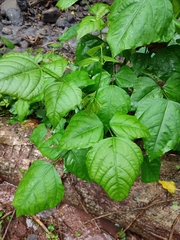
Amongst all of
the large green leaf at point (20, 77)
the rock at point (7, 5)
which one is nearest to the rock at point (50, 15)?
the rock at point (7, 5)

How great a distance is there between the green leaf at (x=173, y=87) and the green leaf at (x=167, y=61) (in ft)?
0.25

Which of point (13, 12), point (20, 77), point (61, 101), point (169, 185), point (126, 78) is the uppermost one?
point (20, 77)

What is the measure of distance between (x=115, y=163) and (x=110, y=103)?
34cm

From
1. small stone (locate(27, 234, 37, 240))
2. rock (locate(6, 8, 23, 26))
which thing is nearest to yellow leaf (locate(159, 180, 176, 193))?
small stone (locate(27, 234, 37, 240))

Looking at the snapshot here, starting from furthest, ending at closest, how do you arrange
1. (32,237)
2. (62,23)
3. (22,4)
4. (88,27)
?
(22,4), (62,23), (32,237), (88,27)

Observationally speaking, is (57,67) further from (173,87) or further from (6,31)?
(6,31)

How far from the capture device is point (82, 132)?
121 centimetres

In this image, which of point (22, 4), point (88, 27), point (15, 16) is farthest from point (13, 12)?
point (88, 27)

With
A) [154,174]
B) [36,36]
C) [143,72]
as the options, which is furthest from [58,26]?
[154,174]

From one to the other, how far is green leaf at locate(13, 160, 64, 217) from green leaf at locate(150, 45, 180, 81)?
2.49 feet

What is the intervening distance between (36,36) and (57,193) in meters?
2.71

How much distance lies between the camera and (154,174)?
154 centimetres

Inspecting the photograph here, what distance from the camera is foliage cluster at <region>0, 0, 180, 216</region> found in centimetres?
110

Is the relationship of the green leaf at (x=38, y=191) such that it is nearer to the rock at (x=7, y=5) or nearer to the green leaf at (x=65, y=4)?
the green leaf at (x=65, y=4)
